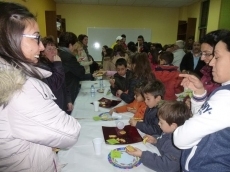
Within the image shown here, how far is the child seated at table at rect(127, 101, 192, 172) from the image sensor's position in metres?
1.10

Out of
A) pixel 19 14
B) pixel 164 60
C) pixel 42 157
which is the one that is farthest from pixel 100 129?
pixel 164 60

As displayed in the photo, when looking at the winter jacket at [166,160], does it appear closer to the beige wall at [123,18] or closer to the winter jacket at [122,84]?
the winter jacket at [122,84]

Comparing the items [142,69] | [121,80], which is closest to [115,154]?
[142,69]

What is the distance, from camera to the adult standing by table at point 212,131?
2.27 feet

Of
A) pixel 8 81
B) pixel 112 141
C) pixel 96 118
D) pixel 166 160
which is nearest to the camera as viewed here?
pixel 8 81

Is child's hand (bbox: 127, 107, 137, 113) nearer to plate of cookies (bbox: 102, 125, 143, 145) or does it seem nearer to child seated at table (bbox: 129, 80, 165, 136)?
child seated at table (bbox: 129, 80, 165, 136)

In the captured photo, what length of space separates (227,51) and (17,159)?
3.24 feet

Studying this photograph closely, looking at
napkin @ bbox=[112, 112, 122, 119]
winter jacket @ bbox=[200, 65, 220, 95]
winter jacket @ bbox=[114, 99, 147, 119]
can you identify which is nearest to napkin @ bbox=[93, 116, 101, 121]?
napkin @ bbox=[112, 112, 122, 119]

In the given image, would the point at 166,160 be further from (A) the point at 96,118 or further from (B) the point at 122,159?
(A) the point at 96,118

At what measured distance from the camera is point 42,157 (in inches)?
30.7

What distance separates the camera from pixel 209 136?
0.76 meters

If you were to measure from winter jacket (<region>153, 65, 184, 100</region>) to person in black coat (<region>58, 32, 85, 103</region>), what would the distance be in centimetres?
119

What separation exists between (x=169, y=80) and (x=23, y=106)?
2325 millimetres

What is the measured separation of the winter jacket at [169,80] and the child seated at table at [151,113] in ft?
2.92
